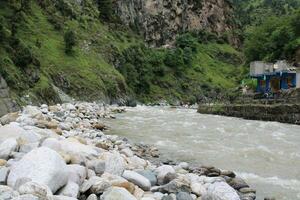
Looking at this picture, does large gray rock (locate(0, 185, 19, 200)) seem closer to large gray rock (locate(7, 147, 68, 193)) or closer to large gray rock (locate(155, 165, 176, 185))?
large gray rock (locate(7, 147, 68, 193))

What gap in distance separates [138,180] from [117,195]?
6.26 ft

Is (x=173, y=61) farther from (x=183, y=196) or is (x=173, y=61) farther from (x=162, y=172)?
(x=183, y=196)

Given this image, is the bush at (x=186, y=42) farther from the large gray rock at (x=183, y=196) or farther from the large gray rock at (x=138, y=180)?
the large gray rock at (x=183, y=196)

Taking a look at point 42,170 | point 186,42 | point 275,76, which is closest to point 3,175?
point 42,170

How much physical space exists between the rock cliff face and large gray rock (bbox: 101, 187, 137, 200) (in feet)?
344

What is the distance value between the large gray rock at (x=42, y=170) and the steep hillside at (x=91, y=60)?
2914 cm

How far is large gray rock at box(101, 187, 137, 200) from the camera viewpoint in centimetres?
1063

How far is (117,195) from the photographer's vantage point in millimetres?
10711

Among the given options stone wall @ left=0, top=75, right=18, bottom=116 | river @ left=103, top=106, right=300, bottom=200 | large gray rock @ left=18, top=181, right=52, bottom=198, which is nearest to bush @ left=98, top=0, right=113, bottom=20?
stone wall @ left=0, top=75, right=18, bottom=116

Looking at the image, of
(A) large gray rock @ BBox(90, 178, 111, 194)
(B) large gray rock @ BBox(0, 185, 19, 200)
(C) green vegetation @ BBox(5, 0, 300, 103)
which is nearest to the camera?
(B) large gray rock @ BBox(0, 185, 19, 200)

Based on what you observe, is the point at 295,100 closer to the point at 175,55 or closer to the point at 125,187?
the point at 125,187

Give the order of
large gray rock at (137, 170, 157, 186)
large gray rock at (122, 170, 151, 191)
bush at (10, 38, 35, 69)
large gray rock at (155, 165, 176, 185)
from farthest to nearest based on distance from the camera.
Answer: bush at (10, 38, 35, 69)
large gray rock at (155, 165, 176, 185)
large gray rock at (137, 170, 157, 186)
large gray rock at (122, 170, 151, 191)

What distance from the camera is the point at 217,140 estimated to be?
26.2 m

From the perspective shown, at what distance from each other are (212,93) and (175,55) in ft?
→ 40.8
